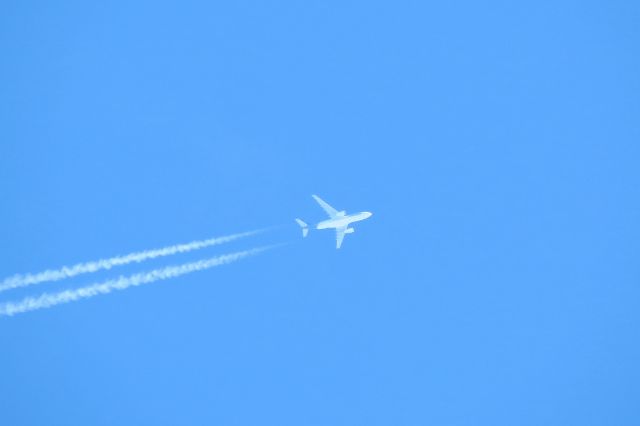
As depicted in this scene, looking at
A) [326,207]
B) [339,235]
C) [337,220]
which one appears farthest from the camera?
[339,235]

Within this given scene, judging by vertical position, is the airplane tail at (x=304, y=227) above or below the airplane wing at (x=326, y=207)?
below

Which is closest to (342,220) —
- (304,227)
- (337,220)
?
(337,220)

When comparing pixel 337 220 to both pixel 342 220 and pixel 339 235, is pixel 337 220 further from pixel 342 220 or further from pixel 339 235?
pixel 339 235

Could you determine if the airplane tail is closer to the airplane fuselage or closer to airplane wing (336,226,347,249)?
the airplane fuselage

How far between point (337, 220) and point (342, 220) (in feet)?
1.64

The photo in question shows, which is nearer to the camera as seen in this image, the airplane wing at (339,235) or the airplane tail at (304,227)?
the airplane tail at (304,227)

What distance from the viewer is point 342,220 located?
53031 mm

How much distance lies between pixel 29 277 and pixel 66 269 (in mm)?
2645

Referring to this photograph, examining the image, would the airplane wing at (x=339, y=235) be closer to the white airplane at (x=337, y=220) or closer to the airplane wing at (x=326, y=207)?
the white airplane at (x=337, y=220)

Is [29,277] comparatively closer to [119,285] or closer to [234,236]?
[119,285]

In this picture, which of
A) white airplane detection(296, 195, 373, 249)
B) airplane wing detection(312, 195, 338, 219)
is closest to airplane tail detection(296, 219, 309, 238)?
white airplane detection(296, 195, 373, 249)

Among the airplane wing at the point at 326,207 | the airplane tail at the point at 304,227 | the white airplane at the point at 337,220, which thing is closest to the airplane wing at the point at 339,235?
the white airplane at the point at 337,220

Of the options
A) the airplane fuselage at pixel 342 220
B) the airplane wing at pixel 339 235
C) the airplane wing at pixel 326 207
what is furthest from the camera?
the airplane wing at pixel 339 235

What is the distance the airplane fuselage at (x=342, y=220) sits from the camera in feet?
172
